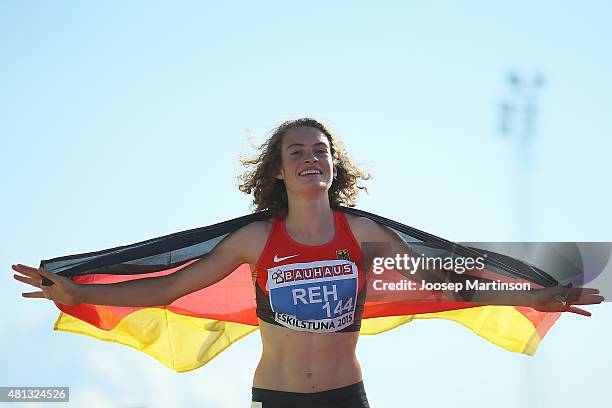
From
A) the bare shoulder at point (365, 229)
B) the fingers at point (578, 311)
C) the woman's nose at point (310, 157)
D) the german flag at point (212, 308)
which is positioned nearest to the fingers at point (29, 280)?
the german flag at point (212, 308)

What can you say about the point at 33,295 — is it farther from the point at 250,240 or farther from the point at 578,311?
the point at 578,311

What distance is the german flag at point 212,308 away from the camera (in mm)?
6871

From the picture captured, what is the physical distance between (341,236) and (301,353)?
86cm

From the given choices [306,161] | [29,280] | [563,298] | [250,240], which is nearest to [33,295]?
A: [29,280]

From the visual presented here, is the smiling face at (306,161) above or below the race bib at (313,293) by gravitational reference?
above

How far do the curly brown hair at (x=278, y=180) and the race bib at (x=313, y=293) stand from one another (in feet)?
1.64

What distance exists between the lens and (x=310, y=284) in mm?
6301

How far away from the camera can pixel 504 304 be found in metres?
6.95

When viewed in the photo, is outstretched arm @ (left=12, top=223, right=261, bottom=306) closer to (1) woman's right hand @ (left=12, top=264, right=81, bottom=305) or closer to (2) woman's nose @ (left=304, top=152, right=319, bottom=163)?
(1) woman's right hand @ (left=12, top=264, right=81, bottom=305)

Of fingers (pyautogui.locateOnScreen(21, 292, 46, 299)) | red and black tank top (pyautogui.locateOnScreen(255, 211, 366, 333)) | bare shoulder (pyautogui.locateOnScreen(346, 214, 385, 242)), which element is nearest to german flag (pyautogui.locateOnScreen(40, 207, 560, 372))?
bare shoulder (pyautogui.locateOnScreen(346, 214, 385, 242))

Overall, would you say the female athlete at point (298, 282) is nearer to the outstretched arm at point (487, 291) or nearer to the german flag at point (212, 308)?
the outstretched arm at point (487, 291)

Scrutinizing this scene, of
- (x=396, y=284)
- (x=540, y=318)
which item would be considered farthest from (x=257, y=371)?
(x=540, y=318)

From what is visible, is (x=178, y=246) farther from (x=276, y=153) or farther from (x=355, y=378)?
(x=355, y=378)

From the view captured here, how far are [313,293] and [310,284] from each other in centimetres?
6
